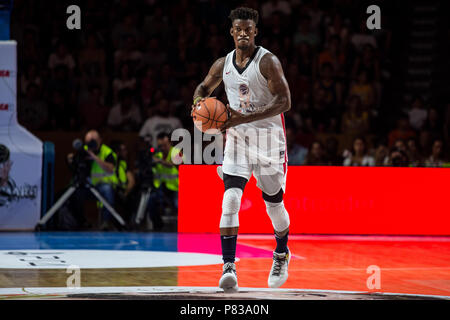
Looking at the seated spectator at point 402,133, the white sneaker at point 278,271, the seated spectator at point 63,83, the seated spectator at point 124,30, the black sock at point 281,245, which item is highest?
the seated spectator at point 124,30

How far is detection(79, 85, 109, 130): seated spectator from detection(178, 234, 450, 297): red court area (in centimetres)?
404

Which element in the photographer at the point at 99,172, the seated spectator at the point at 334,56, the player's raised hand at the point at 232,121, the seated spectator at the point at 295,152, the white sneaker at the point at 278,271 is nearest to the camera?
the player's raised hand at the point at 232,121

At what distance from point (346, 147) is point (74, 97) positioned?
5.48 meters

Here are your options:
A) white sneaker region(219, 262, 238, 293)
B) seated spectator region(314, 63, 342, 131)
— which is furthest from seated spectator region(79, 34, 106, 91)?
white sneaker region(219, 262, 238, 293)

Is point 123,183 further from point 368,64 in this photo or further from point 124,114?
point 368,64

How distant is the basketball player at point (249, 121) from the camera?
6875 millimetres

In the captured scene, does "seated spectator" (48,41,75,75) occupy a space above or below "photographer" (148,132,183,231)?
above

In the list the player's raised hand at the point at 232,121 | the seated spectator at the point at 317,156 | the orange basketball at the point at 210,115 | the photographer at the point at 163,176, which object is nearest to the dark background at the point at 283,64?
the seated spectator at the point at 317,156

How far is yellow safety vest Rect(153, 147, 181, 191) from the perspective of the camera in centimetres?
1382

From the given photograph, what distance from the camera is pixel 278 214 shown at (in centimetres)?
738

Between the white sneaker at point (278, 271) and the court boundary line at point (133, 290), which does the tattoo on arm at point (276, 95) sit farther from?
the court boundary line at point (133, 290)

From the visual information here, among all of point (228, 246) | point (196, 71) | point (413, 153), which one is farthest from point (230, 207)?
point (196, 71)

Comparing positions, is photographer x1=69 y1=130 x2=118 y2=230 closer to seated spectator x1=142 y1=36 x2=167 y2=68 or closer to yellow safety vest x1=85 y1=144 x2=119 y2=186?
yellow safety vest x1=85 y1=144 x2=119 y2=186

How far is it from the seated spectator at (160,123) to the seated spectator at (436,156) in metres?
4.69
